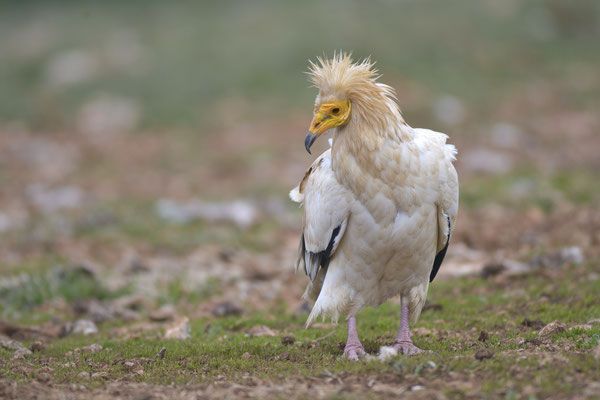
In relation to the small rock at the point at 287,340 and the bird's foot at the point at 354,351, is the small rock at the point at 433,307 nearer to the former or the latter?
the small rock at the point at 287,340

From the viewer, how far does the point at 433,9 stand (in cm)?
3575

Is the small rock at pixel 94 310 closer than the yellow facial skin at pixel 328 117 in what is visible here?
No

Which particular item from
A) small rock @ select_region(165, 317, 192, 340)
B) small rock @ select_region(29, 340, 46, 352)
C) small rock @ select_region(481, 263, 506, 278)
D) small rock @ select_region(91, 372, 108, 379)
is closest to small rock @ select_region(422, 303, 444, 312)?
small rock @ select_region(481, 263, 506, 278)

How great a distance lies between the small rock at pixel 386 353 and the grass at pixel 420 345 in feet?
0.55

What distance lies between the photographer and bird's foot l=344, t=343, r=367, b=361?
26.2 ft

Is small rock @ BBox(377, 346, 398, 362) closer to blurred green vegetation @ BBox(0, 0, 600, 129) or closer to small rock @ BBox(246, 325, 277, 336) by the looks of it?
small rock @ BBox(246, 325, 277, 336)

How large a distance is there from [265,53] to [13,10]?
61.1ft

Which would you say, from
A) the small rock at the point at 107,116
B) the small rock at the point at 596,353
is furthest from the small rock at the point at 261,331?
the small rock at the point at 107,116

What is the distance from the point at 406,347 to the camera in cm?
820

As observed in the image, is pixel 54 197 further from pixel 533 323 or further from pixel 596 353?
pixel 596 353

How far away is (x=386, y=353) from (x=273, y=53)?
24.2 m

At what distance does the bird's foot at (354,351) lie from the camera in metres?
7.98

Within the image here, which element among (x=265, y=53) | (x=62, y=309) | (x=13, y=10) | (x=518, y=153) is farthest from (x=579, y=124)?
(x=13, y=10)

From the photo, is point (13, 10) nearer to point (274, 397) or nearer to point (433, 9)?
point (433, 9)
